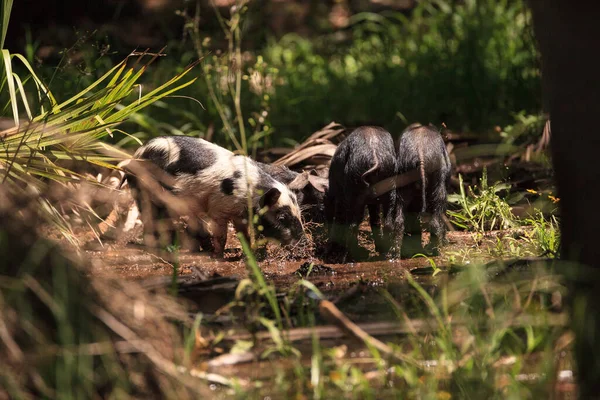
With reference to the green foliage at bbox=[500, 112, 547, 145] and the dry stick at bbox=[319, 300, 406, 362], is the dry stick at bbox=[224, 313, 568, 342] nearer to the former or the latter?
the dry stick at bbox=[319, 300, 406, 362]

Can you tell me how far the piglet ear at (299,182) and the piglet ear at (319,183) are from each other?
46mm

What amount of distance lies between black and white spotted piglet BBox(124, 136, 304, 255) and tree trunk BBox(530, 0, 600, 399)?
354cm

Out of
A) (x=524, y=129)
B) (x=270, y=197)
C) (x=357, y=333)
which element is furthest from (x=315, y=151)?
(x=357, y=333)

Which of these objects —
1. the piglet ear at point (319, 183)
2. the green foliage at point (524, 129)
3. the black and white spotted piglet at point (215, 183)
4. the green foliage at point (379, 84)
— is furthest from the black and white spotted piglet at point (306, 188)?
the green foliage at point (524, 129)

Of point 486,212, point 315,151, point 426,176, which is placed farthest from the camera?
point 315,151

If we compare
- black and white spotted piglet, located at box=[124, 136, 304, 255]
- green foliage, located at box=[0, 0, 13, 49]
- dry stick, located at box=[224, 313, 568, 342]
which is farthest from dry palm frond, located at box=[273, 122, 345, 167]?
dry stick, located at box=[224, 313, 568, 342]

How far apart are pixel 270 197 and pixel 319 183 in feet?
2.62

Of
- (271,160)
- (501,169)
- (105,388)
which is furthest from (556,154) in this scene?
(271,160)

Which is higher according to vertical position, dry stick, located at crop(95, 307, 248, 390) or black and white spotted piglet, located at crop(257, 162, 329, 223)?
dry stick, located at crop(95, 307, 248, 390)

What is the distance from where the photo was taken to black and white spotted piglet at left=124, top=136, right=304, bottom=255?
7.12m

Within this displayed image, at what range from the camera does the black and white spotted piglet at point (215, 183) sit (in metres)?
7.12

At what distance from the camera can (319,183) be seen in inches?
299

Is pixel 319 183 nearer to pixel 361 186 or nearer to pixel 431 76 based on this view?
pixel 361 186

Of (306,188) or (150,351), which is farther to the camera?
(306,188)
